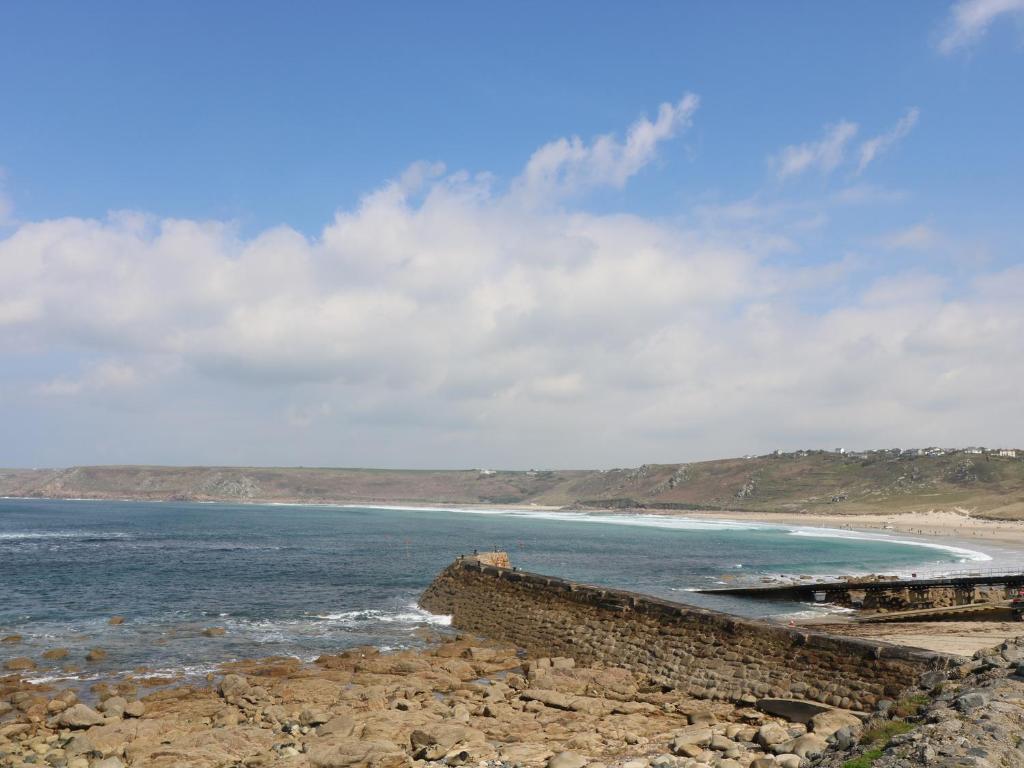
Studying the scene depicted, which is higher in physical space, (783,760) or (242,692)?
(783,760)

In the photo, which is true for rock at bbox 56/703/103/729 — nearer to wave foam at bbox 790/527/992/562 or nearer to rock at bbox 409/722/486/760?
rock at bbox 409/722/486/760

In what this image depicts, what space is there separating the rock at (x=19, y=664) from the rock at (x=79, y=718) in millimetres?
7855

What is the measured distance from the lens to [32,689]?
21.1 meters

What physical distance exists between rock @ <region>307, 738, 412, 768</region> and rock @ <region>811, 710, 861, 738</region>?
28.1ft

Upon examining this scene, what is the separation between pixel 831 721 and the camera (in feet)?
49.5

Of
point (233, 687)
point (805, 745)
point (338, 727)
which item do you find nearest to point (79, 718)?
point (233, 687)

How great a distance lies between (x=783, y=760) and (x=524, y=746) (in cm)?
531

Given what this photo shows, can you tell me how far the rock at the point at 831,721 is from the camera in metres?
14.6

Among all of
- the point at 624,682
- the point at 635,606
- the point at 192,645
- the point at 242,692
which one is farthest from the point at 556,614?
the point at 192,645

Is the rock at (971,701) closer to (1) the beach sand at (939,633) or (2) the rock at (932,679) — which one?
(2) the rock at (932,679)

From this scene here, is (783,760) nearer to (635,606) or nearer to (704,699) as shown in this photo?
(704,699)

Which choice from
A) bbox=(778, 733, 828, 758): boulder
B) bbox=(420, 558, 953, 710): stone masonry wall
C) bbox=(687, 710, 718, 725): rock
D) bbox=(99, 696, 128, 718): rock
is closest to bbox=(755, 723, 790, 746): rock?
bbox=(778, 733, 828, 758): boulder

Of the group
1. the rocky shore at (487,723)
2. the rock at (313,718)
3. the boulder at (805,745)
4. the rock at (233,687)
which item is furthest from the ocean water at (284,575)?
the boulder at (805,745)

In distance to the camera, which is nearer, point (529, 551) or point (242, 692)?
point (242, 692)
